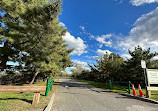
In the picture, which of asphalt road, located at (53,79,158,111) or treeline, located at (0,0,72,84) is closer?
asphalt road, located at (53,79,158,111)

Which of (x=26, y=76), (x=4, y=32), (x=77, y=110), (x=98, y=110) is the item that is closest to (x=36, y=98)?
(x=77, y=110)

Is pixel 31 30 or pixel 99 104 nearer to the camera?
pixel 99 104

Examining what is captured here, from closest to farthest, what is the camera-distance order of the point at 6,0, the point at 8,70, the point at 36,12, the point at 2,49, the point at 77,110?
the point at 77,110 < the point at 36,12 < the point at 6,0 < the point at 2,49 < the point at 8,70

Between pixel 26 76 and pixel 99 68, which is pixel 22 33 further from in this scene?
pixel 99 68

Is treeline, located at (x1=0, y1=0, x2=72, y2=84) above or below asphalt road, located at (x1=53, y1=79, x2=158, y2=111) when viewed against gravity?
above

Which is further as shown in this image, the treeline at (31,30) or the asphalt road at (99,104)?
the treeline at (31,30)

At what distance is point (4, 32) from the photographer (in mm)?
6863

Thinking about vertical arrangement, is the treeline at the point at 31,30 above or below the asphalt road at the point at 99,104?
above

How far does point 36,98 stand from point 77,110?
196 cm

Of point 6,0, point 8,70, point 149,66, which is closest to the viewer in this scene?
point 6,0

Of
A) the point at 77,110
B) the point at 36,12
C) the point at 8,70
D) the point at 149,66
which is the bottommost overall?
the point at 77,110

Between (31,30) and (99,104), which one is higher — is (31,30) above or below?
above

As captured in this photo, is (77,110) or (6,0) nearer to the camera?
(77,110)

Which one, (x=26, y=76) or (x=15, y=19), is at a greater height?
(x=15, y=19)
